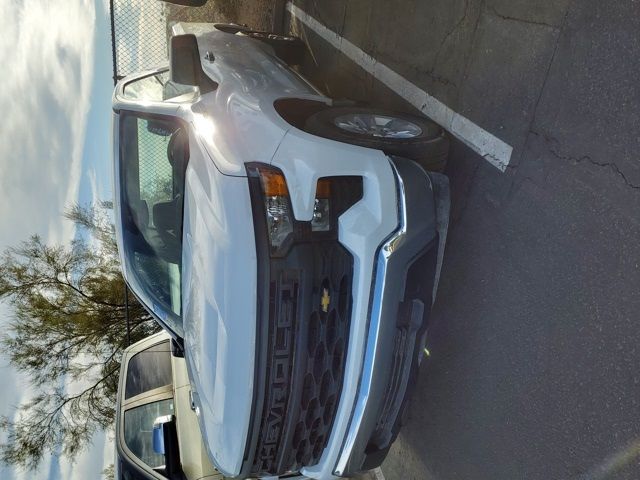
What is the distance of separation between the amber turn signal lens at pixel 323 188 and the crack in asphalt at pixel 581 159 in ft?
4.15

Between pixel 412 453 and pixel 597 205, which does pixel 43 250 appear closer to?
pixel 412 453

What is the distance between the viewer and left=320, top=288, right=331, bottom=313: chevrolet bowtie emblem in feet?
9.70

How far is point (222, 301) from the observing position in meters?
2.88

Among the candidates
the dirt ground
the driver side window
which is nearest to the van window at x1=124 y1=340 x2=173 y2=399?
the driver side window

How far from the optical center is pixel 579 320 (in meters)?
2.96

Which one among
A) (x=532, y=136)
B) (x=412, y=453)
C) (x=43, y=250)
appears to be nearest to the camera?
(x=532, y=136)

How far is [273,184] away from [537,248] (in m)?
1.57

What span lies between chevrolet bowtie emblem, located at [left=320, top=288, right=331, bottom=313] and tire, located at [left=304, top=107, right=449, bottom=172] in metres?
0.93

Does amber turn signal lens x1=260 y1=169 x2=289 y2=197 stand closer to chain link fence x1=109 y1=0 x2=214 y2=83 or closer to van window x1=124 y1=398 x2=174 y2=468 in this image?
van window x1=124 y1=398 x2=174 y2=468

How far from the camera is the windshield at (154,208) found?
361 cm

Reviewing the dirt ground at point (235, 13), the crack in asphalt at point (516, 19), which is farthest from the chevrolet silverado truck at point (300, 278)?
the dirt ground at point (235, 13)

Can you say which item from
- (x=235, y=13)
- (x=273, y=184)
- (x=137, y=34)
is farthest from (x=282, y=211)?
(x=235, y=13)

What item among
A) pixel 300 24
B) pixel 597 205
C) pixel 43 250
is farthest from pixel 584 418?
pixel 43 250

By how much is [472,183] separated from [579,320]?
114cm
